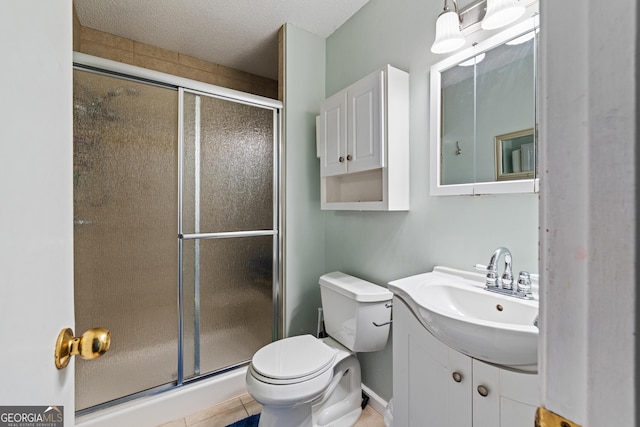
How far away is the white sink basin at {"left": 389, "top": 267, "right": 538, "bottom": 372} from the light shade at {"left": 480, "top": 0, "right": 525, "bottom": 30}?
0.95 metres

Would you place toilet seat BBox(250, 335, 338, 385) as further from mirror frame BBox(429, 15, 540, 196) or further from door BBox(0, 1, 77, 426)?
mirror frame BBox(429, 15, 540, 196)

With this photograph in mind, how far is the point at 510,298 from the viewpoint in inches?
36.4

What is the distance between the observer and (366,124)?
57.4 inches

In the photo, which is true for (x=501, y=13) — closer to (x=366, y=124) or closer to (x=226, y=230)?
(x=366, y=124)

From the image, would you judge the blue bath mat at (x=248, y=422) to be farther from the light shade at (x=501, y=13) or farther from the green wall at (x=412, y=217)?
the light shade at (x=501, y=13)

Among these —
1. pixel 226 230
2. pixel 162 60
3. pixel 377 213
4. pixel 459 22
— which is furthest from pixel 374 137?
pixel 162 60

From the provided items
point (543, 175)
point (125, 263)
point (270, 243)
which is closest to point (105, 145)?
point (125, 263)

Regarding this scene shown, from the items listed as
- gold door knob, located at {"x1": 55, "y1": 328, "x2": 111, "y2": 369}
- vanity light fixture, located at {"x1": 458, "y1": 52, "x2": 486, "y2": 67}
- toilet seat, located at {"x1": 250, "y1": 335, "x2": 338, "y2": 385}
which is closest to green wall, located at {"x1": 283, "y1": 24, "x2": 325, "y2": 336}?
toilet seat, located at {"x1": 250, "y1": 335, "x2": 338, "y2": 385}

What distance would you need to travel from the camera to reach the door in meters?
0.32

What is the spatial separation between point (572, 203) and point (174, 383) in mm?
2034

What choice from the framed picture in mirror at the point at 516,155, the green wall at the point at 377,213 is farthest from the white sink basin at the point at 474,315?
the framed picture in mirror at the point at 516,155

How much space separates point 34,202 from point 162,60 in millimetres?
2288

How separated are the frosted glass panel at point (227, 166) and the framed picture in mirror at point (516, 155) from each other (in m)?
1.33

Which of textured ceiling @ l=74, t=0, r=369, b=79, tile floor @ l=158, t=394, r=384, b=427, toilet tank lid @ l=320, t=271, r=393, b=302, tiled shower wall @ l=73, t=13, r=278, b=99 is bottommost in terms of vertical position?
tile floor @ l=158, t=394, r=384, b=427
